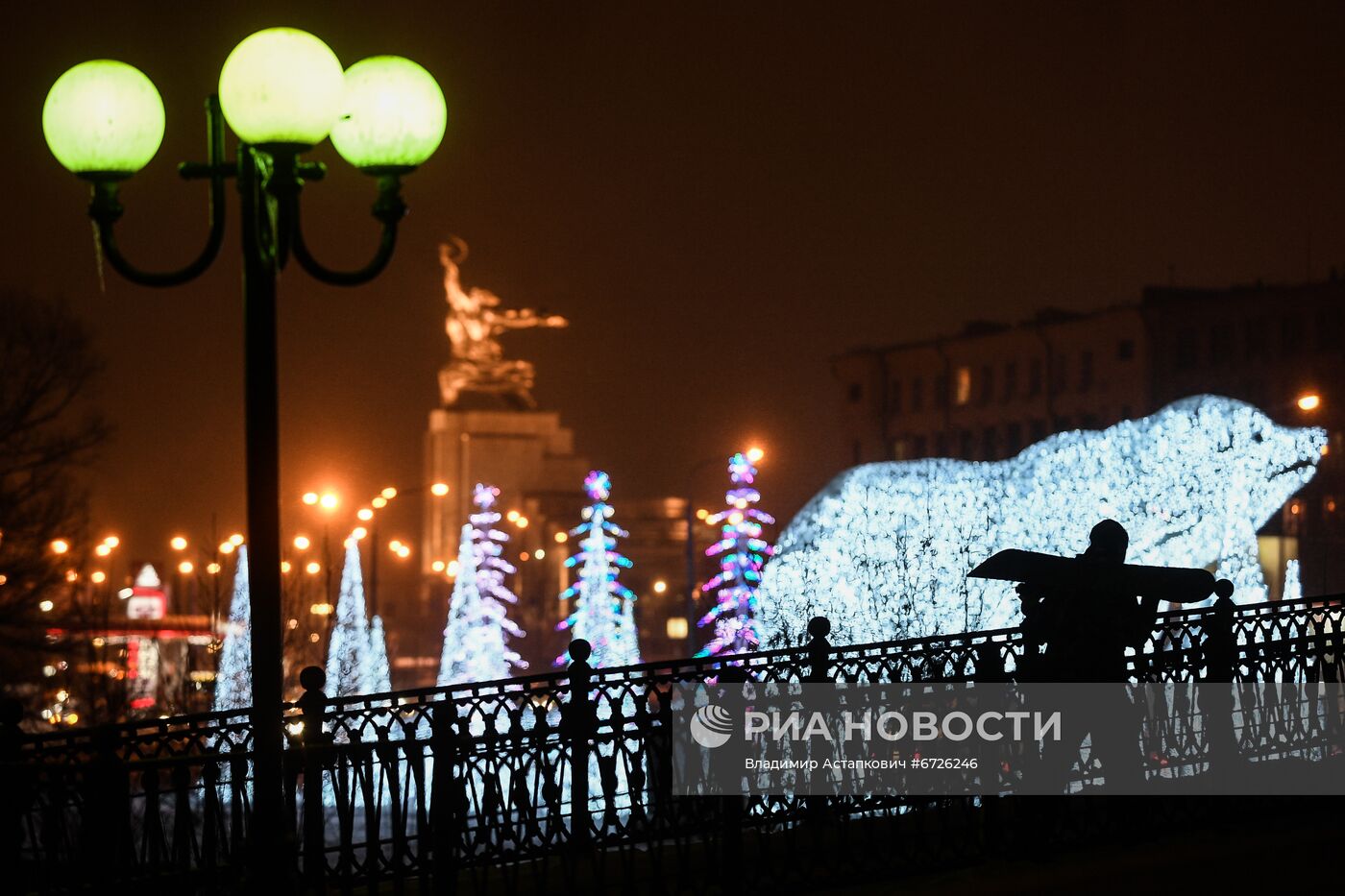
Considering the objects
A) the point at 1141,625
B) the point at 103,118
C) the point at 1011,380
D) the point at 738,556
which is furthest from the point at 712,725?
the point at 1011,380

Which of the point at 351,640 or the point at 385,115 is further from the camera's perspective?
the point at 351,640

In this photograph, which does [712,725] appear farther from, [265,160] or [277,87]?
[277,87]

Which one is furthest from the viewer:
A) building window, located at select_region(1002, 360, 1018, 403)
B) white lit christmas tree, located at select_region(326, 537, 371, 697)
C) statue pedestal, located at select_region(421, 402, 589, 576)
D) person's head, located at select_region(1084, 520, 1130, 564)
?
statue pedestal, located at select_region(421, 402, 589, 576)

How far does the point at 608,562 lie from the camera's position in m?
47.8

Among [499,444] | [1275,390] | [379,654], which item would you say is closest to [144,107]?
[379,654]

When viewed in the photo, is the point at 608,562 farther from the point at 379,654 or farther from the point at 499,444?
the point at 499,444

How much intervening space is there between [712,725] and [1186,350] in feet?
218

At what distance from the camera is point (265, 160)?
8781 millimetres

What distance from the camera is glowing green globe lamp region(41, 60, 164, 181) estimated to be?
882 centimetres

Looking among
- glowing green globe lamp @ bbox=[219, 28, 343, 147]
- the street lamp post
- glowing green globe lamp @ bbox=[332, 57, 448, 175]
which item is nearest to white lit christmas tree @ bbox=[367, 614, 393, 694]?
the street lamp post

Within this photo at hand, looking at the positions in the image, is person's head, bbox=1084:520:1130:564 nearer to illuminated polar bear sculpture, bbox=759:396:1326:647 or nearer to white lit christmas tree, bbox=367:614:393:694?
illuminated polar bear sculpture, bbox=759:396:1326:647

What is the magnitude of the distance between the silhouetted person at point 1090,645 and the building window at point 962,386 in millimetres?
75066

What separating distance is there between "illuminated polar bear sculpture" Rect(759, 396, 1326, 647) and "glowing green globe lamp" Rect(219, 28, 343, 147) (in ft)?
60.2

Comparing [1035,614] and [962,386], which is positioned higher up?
[962,386]
